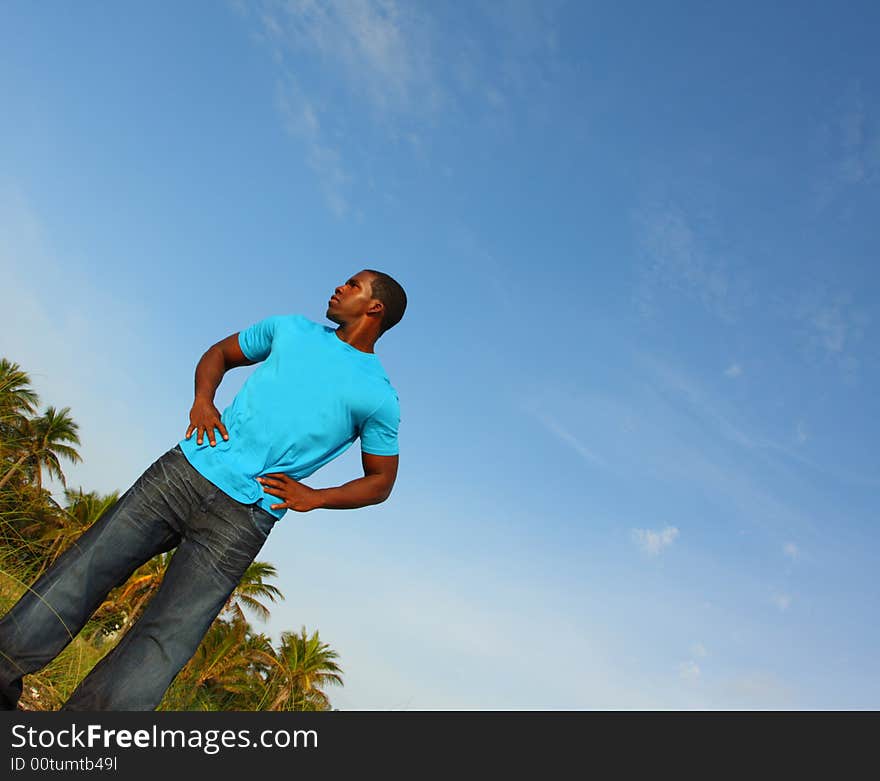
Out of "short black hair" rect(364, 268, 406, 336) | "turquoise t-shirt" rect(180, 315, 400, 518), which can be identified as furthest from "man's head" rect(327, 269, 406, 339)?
"turquoise t-shirt" rect(180, 315, 400, 518)

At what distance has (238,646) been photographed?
24953 mm

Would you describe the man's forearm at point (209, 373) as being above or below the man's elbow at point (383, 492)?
above

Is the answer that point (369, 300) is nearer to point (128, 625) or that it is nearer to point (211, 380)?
point (211, 380)

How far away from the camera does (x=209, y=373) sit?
314 centimetres

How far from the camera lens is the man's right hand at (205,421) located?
2795 millimetres

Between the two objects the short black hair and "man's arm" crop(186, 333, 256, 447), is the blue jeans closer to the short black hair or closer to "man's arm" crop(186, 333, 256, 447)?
"man's arm" crop(186, 333, 256, 447)

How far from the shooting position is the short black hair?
317 cm

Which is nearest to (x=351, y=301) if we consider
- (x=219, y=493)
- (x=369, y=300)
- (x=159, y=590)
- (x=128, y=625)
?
(x=369, y=300)

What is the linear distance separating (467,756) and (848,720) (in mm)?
1701

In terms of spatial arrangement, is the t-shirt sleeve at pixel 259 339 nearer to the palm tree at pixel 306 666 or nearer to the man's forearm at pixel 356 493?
the man's forearm at pixel 356 493

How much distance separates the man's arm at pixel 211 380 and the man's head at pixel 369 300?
0.46 m

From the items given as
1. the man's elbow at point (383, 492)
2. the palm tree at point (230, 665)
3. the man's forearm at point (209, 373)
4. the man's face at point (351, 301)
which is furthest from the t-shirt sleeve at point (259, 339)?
the palm tree at point (230, 665)

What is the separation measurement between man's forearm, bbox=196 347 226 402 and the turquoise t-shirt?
0.18 meters

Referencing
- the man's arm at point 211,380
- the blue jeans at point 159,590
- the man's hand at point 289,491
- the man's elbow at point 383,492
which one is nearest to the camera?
the blue jeans at point 159,590
